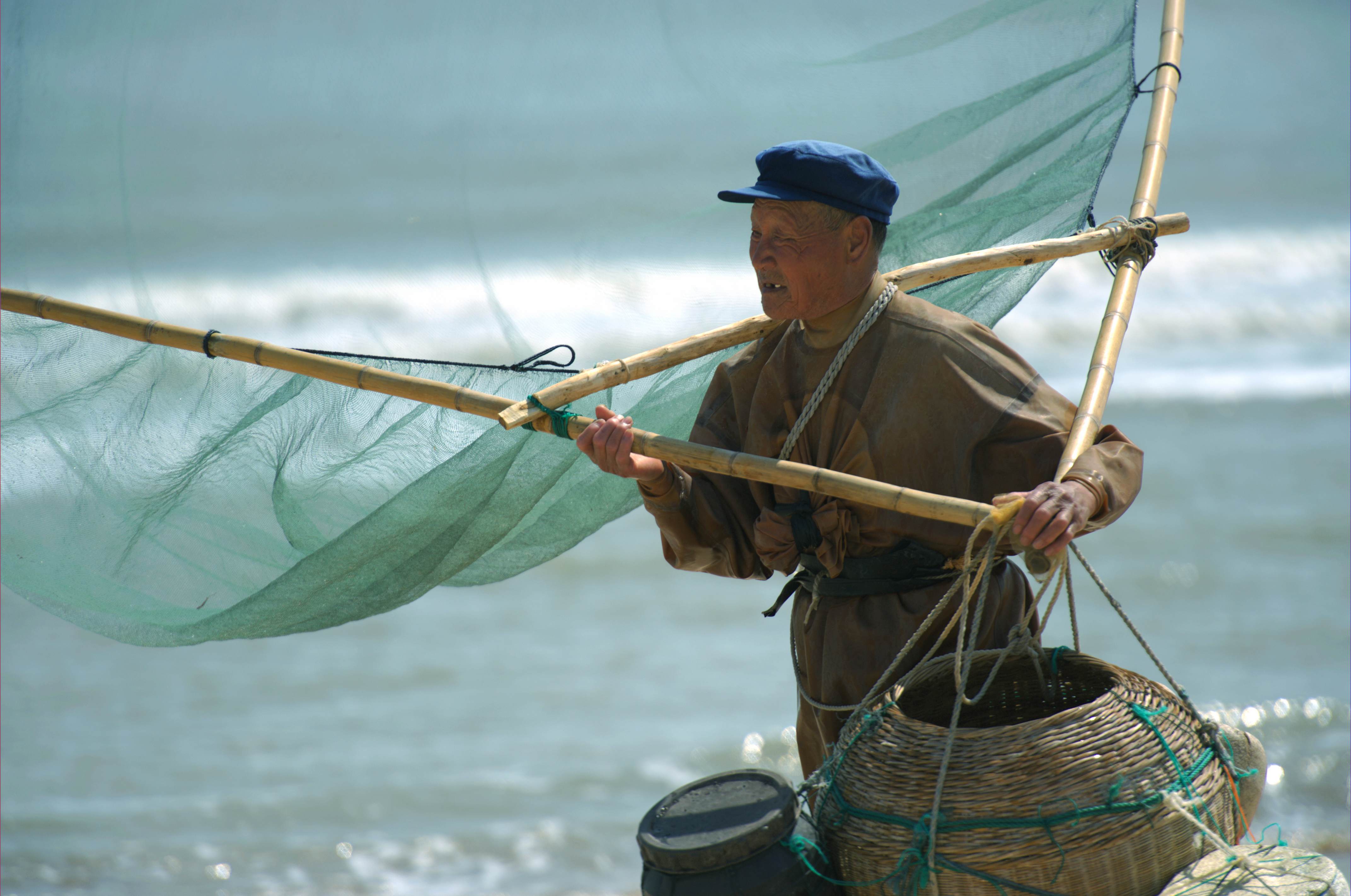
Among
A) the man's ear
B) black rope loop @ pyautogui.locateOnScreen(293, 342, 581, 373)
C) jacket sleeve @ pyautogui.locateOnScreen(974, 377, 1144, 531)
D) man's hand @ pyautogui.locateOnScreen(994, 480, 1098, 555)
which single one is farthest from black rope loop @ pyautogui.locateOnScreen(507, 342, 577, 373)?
man's hand @ pyautogui.locateOnScreen(994, 480, 1098, 555)

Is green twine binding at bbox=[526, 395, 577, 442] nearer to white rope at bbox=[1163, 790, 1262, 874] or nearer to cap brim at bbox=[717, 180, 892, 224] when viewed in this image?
cap brim at bbox=[717, 180, 892, 224]

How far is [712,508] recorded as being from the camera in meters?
2.27

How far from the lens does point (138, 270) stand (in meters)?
2.69

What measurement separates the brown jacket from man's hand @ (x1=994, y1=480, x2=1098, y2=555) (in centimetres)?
22

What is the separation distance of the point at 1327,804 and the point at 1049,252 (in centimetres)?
288

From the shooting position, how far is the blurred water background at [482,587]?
8.66ft

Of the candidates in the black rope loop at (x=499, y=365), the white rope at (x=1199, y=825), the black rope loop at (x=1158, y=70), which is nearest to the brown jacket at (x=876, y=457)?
the black rope loop at (x=499, y=365)

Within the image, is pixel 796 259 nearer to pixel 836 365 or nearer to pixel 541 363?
pixel 836 365

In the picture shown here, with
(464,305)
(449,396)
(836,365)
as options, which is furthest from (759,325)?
(464,305)

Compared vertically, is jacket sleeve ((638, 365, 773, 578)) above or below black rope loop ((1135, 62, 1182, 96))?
below

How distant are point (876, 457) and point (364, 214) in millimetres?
1357

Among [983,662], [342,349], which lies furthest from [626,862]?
[983,662]

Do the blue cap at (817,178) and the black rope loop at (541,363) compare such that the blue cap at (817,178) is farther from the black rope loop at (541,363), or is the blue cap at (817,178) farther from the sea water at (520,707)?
the sea water at (520,707)

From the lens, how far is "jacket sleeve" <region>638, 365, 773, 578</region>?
2207 millimetres
